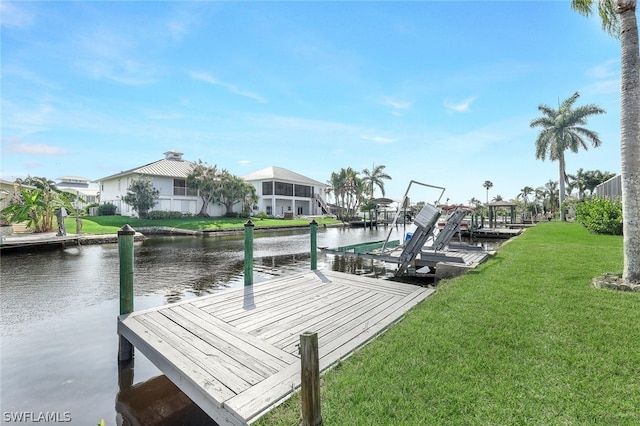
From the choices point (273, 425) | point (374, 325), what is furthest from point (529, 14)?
point (273, 425)

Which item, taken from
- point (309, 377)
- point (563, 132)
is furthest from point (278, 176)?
point (309, 377)

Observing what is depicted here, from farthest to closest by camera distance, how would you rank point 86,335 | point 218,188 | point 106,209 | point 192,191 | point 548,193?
point 548,193 < point 192,191 < point 106,209 < point 218,188 < point 86,335

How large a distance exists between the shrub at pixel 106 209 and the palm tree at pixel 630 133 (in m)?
43.3

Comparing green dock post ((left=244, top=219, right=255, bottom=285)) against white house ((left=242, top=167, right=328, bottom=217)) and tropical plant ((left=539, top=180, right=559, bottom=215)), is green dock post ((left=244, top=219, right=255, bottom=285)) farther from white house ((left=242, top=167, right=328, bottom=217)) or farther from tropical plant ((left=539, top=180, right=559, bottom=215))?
tropical plant ((left=539, top=180, right=559, bottom=215))

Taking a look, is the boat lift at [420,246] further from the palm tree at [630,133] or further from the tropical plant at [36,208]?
the tropical plant at [36,208]

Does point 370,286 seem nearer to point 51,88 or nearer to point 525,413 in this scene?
point 525,413

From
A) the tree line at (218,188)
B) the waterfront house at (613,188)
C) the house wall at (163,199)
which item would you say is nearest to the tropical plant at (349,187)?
the tree line at (218,188)

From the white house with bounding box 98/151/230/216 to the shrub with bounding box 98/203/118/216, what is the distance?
0.58m

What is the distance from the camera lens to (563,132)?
31.3 meters

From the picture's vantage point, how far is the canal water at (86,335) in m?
3.60

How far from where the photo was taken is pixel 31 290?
838cm

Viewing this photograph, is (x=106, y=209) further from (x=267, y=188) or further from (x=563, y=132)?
(x=563, y=132)

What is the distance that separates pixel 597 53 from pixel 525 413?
9.73 metres

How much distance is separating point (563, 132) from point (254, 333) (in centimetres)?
3914
